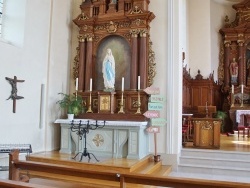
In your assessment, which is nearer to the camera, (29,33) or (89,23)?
(29,33)

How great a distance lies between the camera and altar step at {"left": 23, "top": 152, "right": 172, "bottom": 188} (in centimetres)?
469

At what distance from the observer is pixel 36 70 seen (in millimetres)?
6156

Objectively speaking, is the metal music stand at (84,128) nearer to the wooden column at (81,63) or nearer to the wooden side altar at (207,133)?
the wooden column at (81,63)

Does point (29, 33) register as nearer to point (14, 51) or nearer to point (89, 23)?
point (14, 51)

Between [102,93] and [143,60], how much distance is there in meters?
1.25

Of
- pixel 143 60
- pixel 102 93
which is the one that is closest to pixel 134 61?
pixel 143 60

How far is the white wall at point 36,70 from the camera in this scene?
211 inches

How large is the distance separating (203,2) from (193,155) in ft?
24.4

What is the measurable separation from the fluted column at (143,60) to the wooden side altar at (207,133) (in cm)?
162

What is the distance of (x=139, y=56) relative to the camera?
21.3 ft

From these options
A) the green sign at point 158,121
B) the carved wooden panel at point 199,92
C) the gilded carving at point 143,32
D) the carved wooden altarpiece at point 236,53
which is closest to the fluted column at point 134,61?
the gilded carving at point 143,32

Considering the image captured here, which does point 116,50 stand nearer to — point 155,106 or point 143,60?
point 143,60

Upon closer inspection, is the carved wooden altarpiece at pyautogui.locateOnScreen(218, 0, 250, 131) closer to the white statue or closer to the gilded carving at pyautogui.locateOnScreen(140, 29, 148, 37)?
the gilded carving at pyautogui.locateOnScreen(140, 29, 148, 37)

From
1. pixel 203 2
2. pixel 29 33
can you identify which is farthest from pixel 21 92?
pixel 203 2
